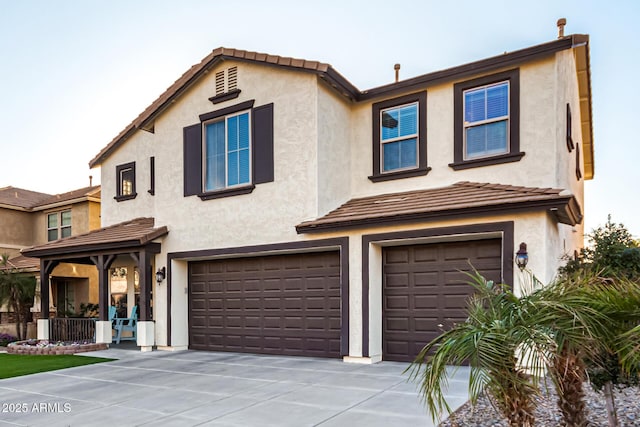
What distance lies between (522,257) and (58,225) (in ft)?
64.3

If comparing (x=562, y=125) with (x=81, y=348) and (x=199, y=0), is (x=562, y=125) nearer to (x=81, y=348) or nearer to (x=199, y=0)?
(x=199, y=0)

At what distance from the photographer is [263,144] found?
10898 millimetres

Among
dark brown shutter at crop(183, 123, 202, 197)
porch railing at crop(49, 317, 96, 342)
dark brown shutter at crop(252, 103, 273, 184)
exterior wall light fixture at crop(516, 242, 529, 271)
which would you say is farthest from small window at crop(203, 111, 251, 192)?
exterior wall light fixture at crop(516, 242, 529, 271)

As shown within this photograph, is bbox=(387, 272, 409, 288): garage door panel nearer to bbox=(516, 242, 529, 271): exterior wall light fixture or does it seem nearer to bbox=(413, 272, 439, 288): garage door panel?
bbox=(413, 272, 439, 288): garage door panel

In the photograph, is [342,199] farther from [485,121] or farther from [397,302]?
[485,121]

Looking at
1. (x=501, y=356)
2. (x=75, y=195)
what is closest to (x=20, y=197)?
(x=75, y=195)

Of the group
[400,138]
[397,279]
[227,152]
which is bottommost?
[397,279]

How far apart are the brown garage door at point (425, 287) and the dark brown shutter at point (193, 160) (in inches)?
211

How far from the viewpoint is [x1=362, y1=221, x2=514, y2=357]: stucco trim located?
318 inches

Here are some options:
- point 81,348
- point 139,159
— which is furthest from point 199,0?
point 81,348

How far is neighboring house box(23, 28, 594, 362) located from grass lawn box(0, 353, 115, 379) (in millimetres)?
1479

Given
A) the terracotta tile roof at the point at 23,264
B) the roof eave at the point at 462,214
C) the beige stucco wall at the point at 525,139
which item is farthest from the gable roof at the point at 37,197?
the beige stucco wall at the point at 525,139

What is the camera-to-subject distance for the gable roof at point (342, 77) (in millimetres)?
8883

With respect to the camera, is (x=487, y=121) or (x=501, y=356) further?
(x=487, y=121)
